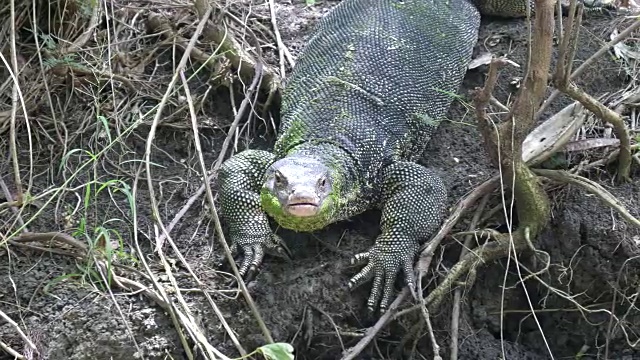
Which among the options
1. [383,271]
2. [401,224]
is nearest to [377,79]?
[401,224]

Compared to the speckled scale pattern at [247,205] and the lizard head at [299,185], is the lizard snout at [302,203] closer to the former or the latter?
the lizard head at [299,185]

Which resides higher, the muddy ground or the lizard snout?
the lizard snout

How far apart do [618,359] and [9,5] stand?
144 inches

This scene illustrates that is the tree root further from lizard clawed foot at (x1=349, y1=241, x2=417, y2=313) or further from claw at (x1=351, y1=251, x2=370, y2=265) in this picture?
claw at (x1=351, y1=251, x2=370, y2=265)

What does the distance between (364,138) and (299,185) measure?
74cm

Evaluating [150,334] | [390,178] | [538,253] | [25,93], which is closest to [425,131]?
[390,178]

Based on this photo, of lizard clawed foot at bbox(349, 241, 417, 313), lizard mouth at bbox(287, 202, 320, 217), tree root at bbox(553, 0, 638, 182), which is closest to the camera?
tree root at bbox(553, 0, 638, 182)

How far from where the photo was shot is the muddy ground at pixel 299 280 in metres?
3.50

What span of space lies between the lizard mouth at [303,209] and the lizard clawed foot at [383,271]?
17.0 inches

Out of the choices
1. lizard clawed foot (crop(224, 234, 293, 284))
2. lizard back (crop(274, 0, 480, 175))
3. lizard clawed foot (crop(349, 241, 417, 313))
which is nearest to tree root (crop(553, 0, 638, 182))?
lizard back (crop(274, 0, 480, 175))

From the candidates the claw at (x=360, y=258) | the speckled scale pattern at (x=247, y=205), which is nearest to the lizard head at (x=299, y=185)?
the speckled scale pattern at (x=247, y=205)

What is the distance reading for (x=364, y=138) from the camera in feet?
13.5

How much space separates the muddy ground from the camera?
3.50 m

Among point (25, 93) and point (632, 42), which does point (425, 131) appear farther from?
point (25, 93)
